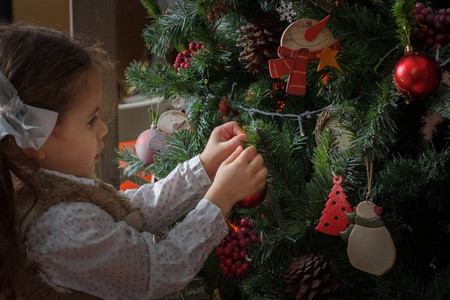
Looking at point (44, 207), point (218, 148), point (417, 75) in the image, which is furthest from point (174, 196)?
point (417, 75)

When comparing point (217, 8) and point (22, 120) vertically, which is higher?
point (217, 8)

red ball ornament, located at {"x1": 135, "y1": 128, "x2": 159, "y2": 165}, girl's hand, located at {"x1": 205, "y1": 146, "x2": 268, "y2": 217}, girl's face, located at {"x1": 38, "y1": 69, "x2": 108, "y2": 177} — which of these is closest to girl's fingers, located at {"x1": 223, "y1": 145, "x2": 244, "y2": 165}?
girl's hand, located at {"x1": 205, "y1": 146, "x2": 268, "y2": 217}

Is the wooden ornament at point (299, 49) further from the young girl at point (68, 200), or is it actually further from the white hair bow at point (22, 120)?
the white hair bow at point (22, 120)

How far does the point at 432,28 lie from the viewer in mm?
729

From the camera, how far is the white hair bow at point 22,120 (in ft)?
2.33

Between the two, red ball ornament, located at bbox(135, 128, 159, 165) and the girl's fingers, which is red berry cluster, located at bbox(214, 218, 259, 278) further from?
red ball ornament, located at bbox(135, 128, 159, 165)

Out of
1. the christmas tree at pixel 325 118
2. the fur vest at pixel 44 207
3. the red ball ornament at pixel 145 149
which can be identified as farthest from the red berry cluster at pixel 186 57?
the fur vest at pixel 44 207

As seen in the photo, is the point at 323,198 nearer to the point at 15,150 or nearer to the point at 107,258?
the point at 107,258

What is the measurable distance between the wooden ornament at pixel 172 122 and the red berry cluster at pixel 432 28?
518mm

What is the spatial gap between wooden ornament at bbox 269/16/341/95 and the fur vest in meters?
0.36

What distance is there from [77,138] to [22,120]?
10cm

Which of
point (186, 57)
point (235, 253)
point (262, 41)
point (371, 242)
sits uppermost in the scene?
point (262, 41)

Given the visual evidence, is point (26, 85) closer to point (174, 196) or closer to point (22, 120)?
point (22, 120)

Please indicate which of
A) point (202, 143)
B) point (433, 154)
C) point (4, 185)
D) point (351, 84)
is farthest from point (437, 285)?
point (4, 185)
